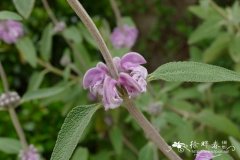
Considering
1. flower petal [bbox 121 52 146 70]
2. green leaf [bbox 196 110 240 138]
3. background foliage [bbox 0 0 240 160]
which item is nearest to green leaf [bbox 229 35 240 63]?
background foliage [bbox 0 0 240 160]

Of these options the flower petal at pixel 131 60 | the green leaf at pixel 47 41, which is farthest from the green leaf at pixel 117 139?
the flower petal at pixel 131 60

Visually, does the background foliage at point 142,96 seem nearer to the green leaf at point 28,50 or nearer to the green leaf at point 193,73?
the green leaf at point 28,50

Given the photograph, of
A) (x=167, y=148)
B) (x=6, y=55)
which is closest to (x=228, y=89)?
(x=6, y=55)

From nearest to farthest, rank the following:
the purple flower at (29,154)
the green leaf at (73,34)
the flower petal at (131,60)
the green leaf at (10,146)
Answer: the flower petal at (131,60), the purple flower at (29,154), the green leaf at (10,146), the green leaf at (73,34)

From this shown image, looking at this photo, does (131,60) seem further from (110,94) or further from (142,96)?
(142,96)

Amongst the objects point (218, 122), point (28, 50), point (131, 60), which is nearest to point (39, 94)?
point (28, 50)
